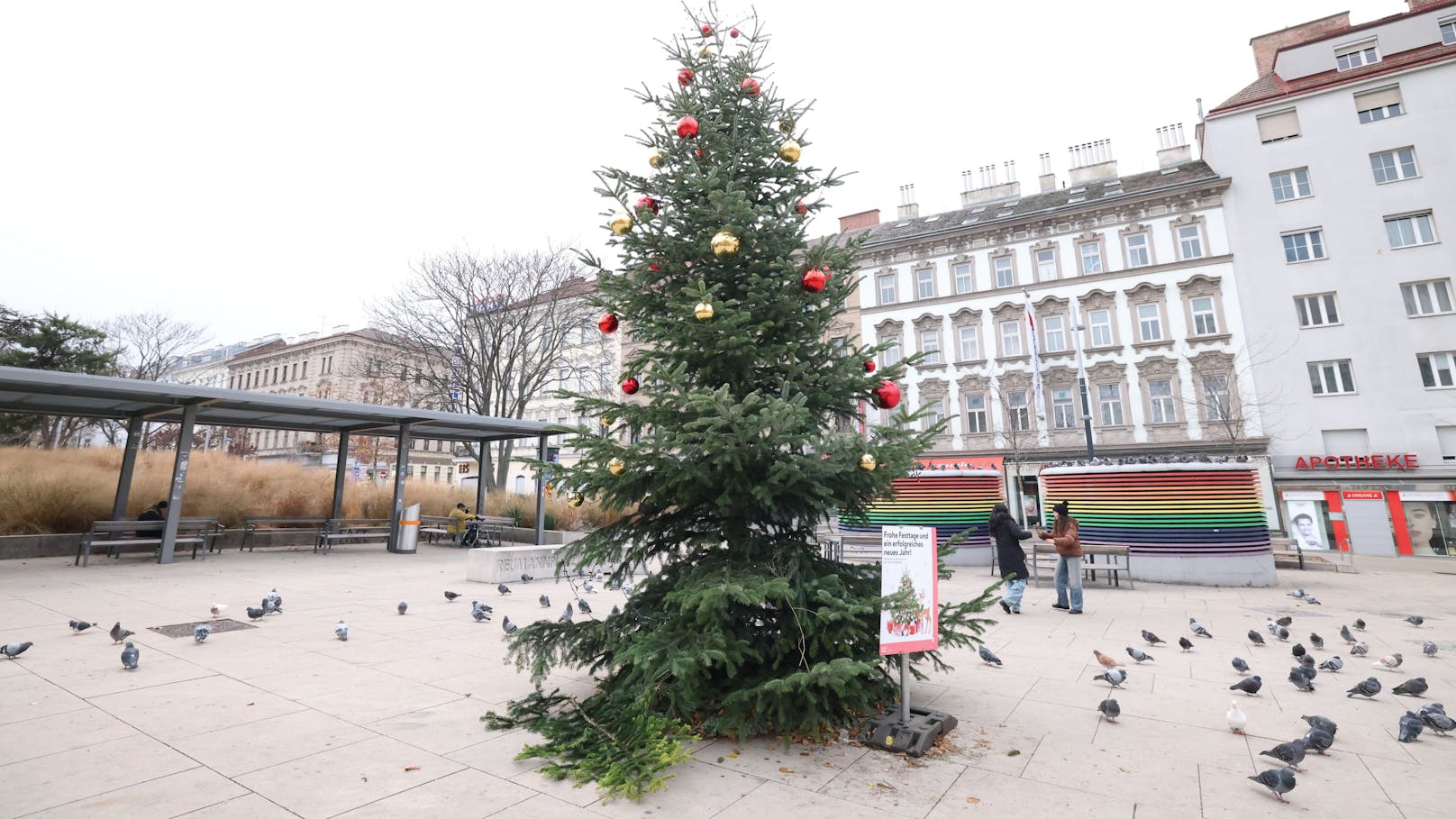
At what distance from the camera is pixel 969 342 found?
111 ft

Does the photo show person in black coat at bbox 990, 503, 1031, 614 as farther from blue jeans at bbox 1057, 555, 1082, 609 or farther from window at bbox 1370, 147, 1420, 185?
window at bbox 1370, 147, 1420, 185

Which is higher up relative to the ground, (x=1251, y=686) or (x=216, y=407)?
(x=216, y=407)

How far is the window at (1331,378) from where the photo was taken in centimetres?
2647

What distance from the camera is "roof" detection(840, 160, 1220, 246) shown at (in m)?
31.5

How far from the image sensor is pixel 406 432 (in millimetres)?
18078

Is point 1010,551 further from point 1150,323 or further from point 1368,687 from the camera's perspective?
point 1150,323

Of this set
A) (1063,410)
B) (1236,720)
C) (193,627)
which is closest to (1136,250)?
(1063,410)

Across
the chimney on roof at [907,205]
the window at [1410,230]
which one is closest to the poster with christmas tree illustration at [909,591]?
the window at [1410,230]

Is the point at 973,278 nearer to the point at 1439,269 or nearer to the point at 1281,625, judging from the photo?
the point at 1439,269

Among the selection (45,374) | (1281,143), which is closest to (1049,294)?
(1281,143)

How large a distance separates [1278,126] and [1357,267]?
7636 mm

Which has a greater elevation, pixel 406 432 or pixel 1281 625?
pixel 406 432

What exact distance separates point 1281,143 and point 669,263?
3745cm

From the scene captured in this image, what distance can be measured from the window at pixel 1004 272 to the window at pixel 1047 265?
1.25 metres
